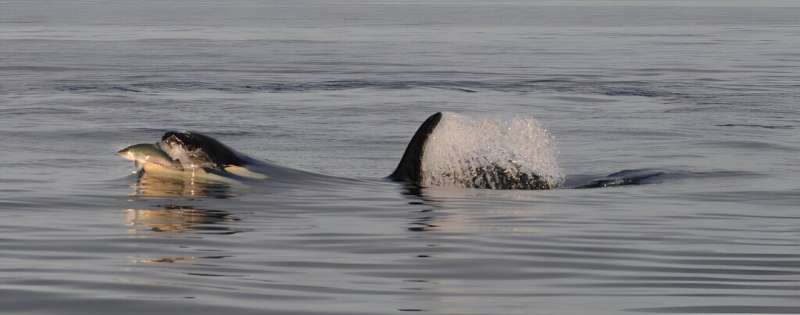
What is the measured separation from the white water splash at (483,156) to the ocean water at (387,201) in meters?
0.18

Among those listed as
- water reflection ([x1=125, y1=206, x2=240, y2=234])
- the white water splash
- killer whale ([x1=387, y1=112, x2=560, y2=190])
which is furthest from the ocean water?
killer whale ([x1=387, y1=112, x2=560, y2=190])

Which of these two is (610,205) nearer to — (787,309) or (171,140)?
(171,140)

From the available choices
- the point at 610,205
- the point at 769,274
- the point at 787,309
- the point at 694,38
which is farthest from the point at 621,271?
the point at 694,38

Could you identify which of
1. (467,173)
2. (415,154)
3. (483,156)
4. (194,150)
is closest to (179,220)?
A: (194,150)

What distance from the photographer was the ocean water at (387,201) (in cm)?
786

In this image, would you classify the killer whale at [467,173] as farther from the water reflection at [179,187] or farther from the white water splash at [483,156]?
the water reflection at [179,187]

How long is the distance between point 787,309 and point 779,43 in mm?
45272

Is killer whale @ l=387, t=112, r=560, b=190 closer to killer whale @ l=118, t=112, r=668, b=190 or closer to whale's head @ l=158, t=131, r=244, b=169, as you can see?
killer whale @ l=118, t=112, r=668, b=190

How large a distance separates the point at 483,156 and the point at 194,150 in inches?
112

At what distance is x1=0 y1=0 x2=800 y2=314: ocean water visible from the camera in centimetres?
786

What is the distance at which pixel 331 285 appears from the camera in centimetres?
802

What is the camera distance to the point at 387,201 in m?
12.8

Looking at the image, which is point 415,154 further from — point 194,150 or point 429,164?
point 194,150

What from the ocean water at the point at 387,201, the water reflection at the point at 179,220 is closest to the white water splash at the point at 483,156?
the ocean water at the point at 387,201
